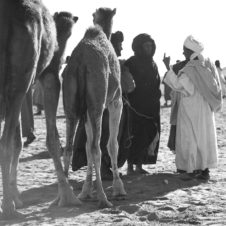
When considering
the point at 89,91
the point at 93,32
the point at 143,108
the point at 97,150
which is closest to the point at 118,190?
the point at 97,150

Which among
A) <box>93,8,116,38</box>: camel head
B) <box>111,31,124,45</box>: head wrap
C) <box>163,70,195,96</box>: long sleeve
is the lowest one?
<box>163,70,195,96</box>: long sleeve

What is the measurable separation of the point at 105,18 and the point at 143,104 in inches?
68.3

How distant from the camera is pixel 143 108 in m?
9.70

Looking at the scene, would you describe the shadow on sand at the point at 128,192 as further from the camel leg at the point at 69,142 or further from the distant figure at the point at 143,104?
the camel leg at the point at 69,142

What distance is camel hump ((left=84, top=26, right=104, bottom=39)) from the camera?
25.2 feet

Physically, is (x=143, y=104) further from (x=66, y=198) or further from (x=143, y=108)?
(x=66, y=198)

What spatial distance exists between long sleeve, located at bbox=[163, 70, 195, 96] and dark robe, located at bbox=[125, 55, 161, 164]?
18.2 inches

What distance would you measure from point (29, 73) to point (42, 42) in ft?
1.91

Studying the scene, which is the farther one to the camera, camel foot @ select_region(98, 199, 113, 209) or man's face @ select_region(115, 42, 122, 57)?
man's face @ select_region(115, 42, 122, 57)

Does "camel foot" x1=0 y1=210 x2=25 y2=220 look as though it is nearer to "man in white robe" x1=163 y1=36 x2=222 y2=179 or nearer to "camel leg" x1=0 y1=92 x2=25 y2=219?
"camel leg" x1=0 y1=92 x2=25 y2=219

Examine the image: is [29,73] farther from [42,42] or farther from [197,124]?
[197,124]

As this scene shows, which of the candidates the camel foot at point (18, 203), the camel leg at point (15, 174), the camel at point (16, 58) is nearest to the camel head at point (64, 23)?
the camel at point (16, 58)

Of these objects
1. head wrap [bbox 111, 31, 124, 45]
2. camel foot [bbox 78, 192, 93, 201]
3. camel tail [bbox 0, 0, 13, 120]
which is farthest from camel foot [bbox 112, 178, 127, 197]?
head wrap [bbox 111, 31, 124, 45]

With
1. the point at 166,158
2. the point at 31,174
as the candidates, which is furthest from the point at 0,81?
the point at 166,158
